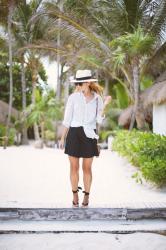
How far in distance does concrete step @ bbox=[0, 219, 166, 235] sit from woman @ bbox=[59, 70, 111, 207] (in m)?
0.42

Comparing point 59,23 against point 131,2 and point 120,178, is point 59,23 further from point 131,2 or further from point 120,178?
point 120,178

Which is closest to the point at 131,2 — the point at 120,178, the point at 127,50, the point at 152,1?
the point at 152,1

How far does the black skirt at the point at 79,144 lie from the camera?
4.41 metres

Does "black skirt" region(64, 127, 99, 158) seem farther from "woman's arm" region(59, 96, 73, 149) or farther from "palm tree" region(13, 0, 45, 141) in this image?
"palm tree" region(13, 0, 45, 141)

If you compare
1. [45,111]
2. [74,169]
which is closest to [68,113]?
[74,169]

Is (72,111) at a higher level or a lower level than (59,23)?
lower

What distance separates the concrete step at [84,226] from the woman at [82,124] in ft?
1.39

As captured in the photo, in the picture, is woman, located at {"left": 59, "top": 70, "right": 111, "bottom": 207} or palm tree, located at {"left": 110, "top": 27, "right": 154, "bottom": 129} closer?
woman, located at {"left": 59, "top": 70, "right": 111, "bottom": 207}

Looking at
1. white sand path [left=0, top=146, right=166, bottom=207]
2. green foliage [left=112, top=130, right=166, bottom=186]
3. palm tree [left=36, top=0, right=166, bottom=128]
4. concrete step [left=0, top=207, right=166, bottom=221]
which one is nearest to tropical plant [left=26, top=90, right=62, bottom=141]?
palm tree [left=36, top=0, right=166, bottom=128]

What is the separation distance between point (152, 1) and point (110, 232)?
8717 mm

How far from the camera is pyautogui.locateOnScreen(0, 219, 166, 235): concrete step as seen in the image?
A: 4.01 metres

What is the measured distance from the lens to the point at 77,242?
3.82 metres

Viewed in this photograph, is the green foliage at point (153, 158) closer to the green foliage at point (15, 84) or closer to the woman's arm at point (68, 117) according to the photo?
the woman's arm at point (68, 117)

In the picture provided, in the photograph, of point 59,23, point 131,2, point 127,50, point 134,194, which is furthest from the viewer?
point 59,23
